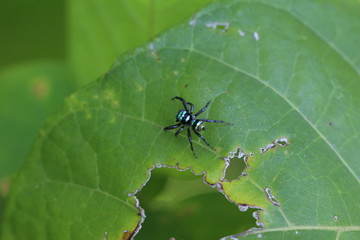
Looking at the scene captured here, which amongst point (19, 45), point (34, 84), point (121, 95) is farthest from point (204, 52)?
point (19, 45)

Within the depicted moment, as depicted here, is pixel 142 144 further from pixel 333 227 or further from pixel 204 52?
pixel 333 227

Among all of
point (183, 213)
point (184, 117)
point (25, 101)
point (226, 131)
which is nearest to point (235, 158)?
point (226, 131)

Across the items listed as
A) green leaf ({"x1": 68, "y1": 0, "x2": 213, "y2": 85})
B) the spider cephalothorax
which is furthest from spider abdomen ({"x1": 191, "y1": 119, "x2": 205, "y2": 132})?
green leaf ({"x1": 68, "y1": 0, "x2": 213, "y2": 85})

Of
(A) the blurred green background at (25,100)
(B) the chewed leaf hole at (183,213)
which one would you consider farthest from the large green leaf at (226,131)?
(A) the blurred green background at (25,100)

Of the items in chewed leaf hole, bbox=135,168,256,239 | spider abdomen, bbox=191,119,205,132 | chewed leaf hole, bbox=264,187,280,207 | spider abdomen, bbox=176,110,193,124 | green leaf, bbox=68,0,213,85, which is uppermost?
green leaf, bbox=68,0,213,85

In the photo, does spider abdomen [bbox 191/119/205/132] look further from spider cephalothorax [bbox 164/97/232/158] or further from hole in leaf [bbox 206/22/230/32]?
hole in leaf [bbox 206/22/230/32]

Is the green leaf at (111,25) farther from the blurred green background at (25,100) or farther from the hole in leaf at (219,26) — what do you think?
the blurred green background at (25,100)
